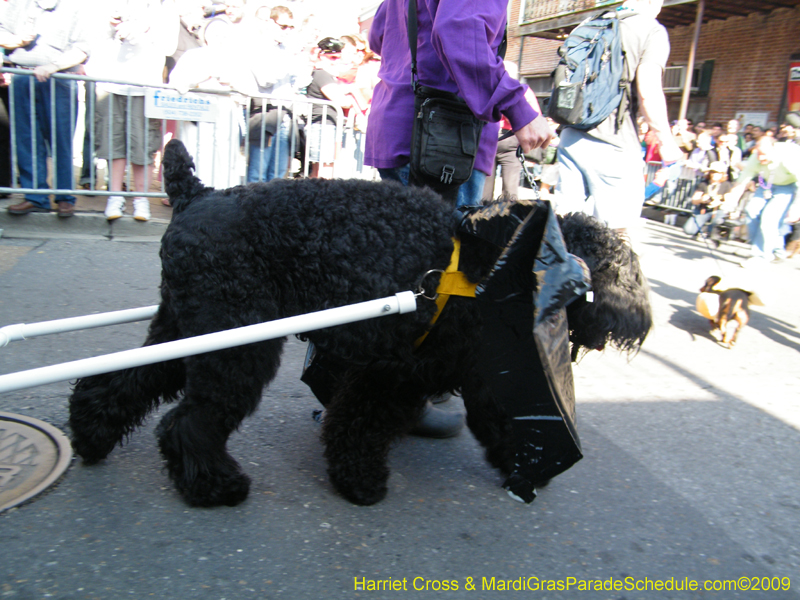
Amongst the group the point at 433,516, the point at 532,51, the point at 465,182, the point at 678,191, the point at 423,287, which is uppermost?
the point at 532,51

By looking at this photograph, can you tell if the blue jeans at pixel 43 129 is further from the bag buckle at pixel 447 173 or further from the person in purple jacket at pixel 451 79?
the bag buckle at pixel 447 173

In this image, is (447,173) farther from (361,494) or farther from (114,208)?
(114,208)

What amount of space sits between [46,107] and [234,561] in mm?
5060

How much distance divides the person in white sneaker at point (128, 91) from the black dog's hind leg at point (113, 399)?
12.7ft

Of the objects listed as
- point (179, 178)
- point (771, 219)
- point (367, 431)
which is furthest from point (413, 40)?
point (771, 219)

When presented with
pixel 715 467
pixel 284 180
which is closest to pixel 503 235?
pixel 284 180

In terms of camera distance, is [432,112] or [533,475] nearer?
[533,475]

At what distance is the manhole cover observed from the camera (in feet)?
7.37

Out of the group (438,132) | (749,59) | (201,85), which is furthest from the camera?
(749,59)

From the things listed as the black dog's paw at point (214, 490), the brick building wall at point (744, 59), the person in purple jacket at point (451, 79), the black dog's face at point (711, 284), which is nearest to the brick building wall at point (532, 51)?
the brick building wall at point (744, 59)

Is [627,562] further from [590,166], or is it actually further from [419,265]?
[590,166]

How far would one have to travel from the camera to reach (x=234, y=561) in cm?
202

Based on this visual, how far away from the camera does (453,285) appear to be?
2188 millimetres

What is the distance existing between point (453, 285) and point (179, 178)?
1041 mm
